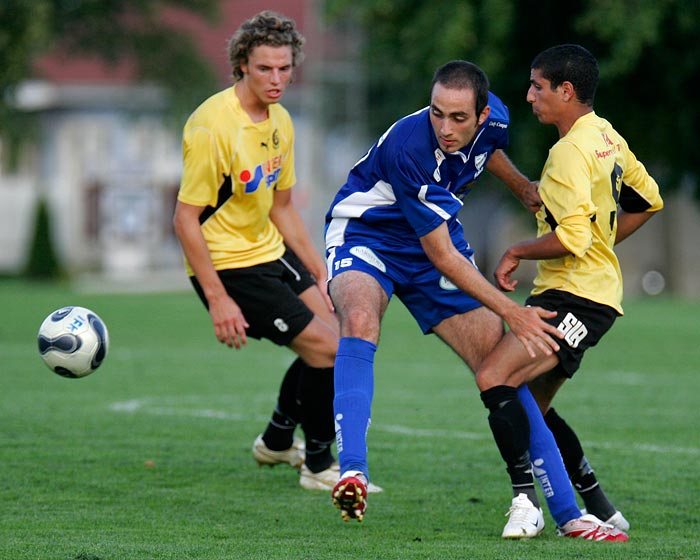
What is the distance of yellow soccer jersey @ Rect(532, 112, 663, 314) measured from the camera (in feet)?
16.9

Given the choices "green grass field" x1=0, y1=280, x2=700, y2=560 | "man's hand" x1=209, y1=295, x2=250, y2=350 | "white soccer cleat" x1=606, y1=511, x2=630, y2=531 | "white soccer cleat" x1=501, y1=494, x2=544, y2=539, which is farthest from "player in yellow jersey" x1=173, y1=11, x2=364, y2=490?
"white soccer cleat" x1=606, y1=511, x2=630, y2=531

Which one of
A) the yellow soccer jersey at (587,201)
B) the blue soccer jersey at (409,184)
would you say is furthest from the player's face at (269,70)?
the yellow soccer jersey at (587,201)

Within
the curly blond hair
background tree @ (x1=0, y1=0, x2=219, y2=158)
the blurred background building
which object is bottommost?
the blurred background building

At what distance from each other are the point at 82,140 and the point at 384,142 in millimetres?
42238

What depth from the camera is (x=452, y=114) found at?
5.28 metres

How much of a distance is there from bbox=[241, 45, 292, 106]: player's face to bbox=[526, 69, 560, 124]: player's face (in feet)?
4.65

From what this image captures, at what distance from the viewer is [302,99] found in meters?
44.5

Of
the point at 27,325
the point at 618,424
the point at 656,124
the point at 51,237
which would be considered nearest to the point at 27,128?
the point at 51,237

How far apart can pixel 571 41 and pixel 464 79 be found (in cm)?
1997

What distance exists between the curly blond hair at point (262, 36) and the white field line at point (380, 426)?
3028 mm

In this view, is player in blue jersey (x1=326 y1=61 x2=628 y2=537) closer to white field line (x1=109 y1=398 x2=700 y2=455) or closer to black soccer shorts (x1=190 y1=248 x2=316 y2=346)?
black soccer shorts (x1=190 y1=248 x2=316 y2=346)

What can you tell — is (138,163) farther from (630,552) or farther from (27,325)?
(630,552)

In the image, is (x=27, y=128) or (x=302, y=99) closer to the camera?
(x=27, y=128)

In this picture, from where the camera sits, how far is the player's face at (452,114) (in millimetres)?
5258
